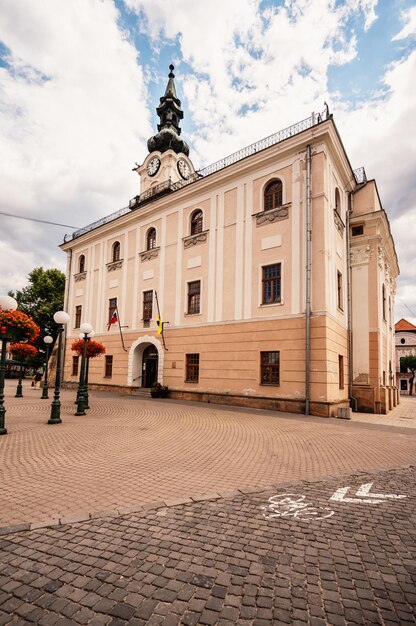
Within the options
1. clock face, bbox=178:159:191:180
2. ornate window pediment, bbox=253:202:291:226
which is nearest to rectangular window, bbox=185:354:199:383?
ornate window pediment, bbox=253:202:291:226

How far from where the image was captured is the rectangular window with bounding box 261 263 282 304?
16984 millimetres

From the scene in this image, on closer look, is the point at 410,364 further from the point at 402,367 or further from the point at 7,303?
the point at 7,303

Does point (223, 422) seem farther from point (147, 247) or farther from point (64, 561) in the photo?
point (147, 247)

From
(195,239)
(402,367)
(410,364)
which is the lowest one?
(402,367)

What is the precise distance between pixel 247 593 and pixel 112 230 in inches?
1031

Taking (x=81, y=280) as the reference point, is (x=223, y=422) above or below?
below

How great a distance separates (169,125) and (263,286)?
21816mm

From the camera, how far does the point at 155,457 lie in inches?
269

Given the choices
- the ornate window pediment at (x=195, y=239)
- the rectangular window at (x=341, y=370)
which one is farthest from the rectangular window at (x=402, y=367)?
the ornate window pediment at (x=195, y=239)

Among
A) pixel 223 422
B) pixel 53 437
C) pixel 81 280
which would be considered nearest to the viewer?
pixel 53 437

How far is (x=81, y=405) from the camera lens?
41.2ft

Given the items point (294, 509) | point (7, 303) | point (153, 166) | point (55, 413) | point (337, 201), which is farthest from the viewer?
point (153, 166)

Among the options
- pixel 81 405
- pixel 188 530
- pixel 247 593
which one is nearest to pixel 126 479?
pixel 188 530

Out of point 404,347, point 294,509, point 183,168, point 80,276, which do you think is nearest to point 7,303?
point 294,509
